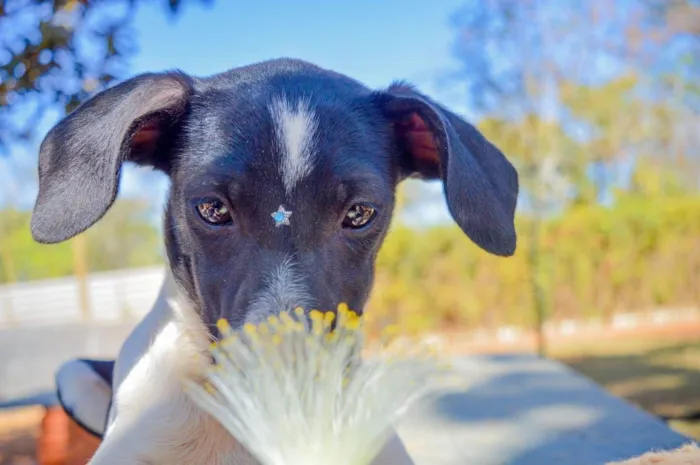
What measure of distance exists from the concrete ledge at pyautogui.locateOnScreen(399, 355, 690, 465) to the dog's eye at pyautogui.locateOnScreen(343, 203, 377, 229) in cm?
52

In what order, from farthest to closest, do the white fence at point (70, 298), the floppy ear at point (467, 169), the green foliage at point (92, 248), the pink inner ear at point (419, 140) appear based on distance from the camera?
the green foliage at point (92, 248)
the white fence at point (70, 298)
the pink inner ear at point (419, 140)
the floppy ear at point (467, 169)

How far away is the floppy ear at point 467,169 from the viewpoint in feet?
5.18

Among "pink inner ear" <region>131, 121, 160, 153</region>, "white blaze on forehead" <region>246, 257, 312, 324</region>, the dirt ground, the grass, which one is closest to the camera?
"white blaze on forehead" <region>246, 257, 312, 324</region>

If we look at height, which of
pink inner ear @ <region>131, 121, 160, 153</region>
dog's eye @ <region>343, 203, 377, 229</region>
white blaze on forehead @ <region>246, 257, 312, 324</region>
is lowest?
white blaze on forehead @ <region>246, 257, 312, 324</region>

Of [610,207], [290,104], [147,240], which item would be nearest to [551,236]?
[610,207]

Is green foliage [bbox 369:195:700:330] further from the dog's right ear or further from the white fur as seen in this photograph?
the dog's right ear

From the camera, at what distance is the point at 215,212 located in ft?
5.00

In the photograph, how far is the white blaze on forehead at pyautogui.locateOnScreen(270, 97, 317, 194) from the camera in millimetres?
1494

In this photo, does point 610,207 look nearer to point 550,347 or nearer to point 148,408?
point 550,347

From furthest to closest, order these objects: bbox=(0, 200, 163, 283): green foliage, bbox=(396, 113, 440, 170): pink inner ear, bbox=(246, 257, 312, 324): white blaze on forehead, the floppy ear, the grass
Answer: bbox=(0, 200, 163, 283): green foliage → the grass → bbox=(396, 113, 440, 170): pink inner ear → the floppy ear → bbox=(246, 257, 312, 324): white blaze on forehead

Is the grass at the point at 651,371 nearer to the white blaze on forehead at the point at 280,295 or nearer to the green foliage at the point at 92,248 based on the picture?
the white blaze on forehead at the point at 280,295

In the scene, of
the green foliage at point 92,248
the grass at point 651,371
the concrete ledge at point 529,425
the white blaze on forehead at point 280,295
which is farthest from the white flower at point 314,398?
the green foliage at point 92,248

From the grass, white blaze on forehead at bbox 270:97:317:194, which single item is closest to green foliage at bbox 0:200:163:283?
the grass

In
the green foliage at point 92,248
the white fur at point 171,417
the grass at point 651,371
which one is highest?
the green foliage at point 92,248
